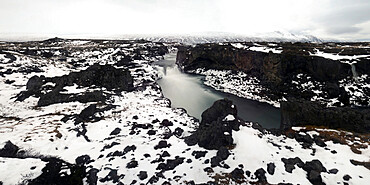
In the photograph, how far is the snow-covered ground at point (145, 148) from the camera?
13.3 metres

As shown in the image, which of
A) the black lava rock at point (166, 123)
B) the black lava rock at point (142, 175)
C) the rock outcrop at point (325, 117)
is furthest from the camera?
the black lava rock at point (166, 123)

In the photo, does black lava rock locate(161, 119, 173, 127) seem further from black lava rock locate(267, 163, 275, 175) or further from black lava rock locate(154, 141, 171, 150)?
black lava rock locate(267, 163, 275, 175)

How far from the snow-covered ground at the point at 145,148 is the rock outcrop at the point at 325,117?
1815mm

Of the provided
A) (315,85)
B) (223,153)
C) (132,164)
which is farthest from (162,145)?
(315,85)

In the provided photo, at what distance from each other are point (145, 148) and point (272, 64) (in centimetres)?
3958

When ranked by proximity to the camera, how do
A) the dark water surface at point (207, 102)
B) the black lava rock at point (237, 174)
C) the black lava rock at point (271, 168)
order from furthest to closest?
the dark water surface at point (207, 102), the black lava rock at point (271, 168), the black lava rock at point (237, 174)

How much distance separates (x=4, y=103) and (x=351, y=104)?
5886cm

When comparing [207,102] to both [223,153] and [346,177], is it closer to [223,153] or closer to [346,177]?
[223,153]

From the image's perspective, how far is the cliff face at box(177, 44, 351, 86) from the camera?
3666 centimetres

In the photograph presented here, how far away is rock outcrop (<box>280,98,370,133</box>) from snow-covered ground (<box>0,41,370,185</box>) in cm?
182

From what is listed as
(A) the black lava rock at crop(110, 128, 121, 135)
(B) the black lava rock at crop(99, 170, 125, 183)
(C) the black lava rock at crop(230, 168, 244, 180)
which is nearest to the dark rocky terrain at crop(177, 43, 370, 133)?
(C) the black lava rock at crop(230, 168, 244, 180)

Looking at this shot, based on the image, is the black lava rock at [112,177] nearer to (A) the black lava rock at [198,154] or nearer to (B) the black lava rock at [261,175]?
(A) the black lava rock at [198,154]

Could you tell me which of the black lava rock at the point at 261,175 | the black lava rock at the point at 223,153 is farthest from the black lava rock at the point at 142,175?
the black lava rock at the point at 261,175

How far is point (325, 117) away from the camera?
67.7 feet
